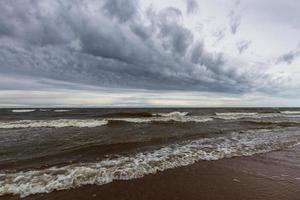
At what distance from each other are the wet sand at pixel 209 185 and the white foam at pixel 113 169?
1.26 ft

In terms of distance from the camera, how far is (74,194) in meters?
4.98

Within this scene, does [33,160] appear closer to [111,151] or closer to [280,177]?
[111,151]

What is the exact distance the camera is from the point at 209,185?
563 centimetres

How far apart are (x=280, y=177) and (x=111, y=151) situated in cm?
661

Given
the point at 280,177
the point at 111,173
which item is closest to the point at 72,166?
the point at 111,173

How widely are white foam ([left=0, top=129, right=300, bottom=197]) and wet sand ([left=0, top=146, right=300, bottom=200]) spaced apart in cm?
38

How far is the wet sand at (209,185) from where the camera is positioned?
16.1 ft

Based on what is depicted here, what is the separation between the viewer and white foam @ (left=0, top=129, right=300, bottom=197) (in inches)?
217

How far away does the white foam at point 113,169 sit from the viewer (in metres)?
5.52

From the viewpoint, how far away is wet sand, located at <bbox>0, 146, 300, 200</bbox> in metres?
4.91

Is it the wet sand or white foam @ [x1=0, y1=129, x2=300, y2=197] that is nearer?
the wet sand

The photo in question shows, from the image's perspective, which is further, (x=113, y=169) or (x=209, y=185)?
(x=113, y=169)

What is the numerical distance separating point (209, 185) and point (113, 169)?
9.98 feet

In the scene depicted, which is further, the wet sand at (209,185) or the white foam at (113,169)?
the white foam at (113,169)
